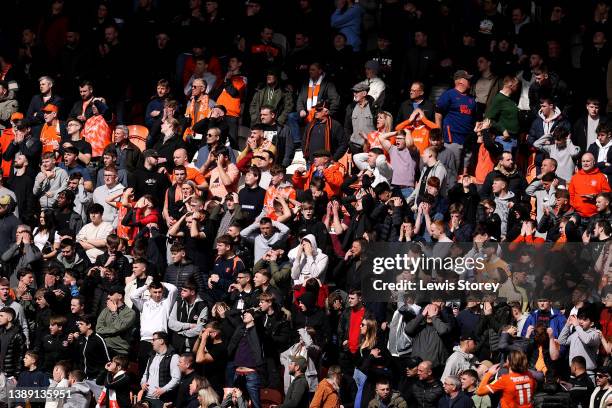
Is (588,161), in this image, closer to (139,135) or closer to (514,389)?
(514,389)

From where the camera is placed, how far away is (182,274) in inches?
857

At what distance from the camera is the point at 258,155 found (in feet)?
76.9

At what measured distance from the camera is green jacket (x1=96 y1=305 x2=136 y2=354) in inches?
838

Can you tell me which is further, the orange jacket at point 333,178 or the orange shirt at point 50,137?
the orange shirt at point 50,137

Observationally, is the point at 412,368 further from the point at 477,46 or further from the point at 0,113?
the point at 0,113

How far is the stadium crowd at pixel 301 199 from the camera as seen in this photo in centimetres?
2011

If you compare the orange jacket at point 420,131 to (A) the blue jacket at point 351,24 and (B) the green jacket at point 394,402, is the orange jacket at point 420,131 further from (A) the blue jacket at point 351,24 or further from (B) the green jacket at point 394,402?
(B) the green jacket at point 394,402

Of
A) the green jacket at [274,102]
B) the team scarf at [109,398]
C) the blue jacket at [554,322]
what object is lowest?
the team scarf at [109,398]

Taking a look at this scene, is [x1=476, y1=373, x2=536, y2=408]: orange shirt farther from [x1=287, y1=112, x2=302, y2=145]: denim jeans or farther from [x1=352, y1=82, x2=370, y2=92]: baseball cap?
[x1=287, y1=112, x2=302, y2=145]: denim jeans

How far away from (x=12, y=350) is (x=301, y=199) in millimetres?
4082

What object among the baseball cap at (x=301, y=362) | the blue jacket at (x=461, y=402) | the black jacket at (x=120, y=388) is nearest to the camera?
the blue jacket at (x=461, y=402)

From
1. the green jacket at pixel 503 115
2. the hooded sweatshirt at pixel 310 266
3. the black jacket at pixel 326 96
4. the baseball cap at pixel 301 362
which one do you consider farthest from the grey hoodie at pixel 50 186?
the green jacket at pixel 503 115

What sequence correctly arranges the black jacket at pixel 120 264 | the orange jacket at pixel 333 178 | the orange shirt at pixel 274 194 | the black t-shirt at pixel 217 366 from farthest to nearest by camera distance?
the orange jacket at pixel 333 178, the orange shirt at pixel 274 194, the black jacket at pixel 120 264, the black t-shirt at pixel 217 366

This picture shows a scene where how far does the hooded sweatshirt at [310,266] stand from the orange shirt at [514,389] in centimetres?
321
